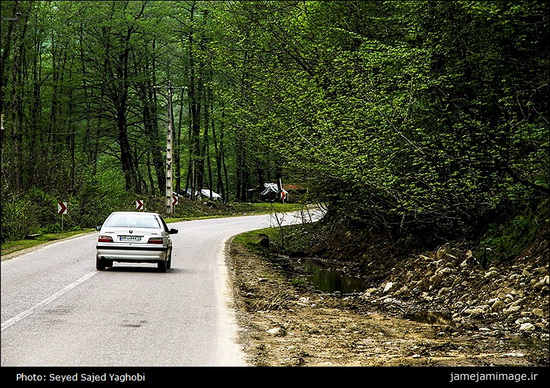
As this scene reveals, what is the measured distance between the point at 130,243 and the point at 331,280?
593cm

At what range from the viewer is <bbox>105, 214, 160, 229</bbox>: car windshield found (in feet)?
55.9

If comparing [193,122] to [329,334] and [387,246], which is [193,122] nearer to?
[387,246]

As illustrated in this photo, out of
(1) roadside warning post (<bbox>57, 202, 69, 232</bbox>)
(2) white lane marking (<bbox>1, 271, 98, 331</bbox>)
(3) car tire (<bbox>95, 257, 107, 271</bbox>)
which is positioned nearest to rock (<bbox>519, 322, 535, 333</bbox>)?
(2) white lane marking (<bbox>1, 271, 98, 331</bbox>)

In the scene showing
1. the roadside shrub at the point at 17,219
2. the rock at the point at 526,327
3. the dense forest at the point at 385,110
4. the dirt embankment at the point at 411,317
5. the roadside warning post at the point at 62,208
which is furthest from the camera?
the roadside warning post at the point at 62,208

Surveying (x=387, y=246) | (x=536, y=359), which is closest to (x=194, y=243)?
(x=387, y=246)

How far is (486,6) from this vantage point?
11.9 meters

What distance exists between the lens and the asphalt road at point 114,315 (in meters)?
7.41

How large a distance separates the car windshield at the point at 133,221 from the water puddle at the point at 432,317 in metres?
→ 7.31

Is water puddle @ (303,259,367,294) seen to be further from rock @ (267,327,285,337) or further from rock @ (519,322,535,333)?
rock @ (267,327,285,337)

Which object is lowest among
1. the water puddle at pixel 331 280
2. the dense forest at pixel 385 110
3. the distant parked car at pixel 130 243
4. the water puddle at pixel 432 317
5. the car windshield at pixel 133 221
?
the water puddle at pixel 331 280

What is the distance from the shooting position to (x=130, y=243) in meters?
16.7

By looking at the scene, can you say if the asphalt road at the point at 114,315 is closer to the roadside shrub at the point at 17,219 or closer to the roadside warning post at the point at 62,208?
the roadside shrub at the point at 17,219

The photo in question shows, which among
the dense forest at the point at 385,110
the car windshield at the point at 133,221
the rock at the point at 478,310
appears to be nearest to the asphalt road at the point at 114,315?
the car windshield at the point at 133,221
